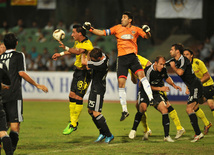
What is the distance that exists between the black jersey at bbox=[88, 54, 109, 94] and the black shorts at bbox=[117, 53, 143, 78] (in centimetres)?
80

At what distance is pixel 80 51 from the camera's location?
963 centimetres

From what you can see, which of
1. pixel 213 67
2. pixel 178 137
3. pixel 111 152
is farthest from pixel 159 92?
pixel 213 67

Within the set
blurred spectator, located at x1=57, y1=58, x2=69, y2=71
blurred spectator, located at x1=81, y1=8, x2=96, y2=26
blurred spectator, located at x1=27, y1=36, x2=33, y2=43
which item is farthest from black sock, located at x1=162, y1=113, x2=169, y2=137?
blurred spectator, located at x1=27, y1=36, x2=33, y2=43

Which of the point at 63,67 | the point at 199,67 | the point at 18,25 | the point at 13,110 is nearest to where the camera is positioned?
the point at 13,110

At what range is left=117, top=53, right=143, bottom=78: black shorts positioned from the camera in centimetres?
973

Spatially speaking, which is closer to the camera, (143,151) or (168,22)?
(143,151)

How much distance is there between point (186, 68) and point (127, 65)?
1.34 metres

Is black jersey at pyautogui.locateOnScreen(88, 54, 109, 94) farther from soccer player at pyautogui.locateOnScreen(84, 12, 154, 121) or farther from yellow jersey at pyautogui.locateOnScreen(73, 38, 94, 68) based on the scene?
yellow jersey at pyautogui.locateOnScreen(73, 38, 94, 68)

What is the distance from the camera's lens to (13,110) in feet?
23.1

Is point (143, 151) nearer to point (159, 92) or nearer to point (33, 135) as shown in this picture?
point (159, 92)

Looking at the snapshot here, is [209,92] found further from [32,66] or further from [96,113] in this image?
[32,66]

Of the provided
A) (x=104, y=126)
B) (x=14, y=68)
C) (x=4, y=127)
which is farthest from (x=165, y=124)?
(x=4, y=127)

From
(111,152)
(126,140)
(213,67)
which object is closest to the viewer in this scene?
(111,152)

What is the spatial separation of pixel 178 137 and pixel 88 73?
8.36 ft
